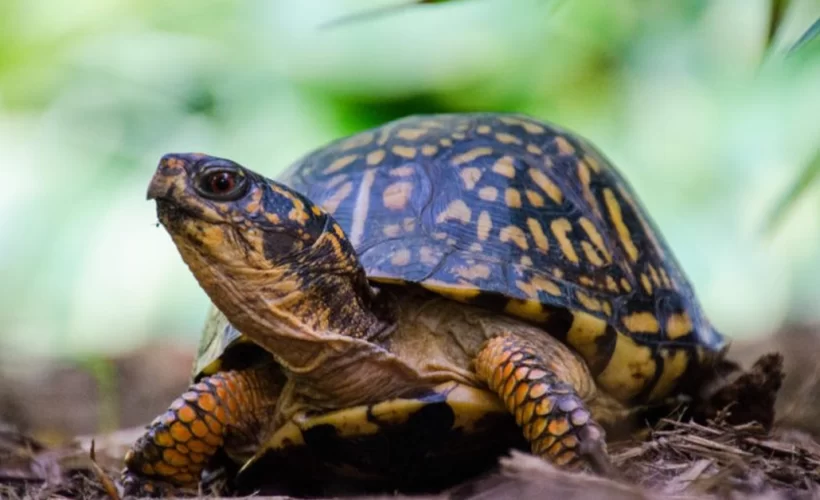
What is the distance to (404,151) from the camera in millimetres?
3072

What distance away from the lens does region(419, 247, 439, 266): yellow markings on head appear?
2627mm

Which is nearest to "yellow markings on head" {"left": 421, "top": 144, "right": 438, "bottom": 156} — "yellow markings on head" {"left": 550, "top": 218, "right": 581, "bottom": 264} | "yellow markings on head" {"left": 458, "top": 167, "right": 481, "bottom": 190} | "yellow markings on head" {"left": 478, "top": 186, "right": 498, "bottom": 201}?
"yellow markings on head" {"left": 458, "top": 167, "right": 481, "bottom": 190}

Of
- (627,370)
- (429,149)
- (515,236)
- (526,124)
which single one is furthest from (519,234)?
(526,124)

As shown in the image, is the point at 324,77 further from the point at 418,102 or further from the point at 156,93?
the point at 156,93

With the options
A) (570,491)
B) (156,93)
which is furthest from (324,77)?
(570,491)

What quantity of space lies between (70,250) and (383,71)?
2981 millimetres

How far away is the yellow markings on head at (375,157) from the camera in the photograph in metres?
3.07

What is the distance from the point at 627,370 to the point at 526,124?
107cm

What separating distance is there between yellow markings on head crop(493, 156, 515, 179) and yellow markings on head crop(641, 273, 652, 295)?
63cm

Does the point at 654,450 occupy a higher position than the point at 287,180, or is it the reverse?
the point at 287,180

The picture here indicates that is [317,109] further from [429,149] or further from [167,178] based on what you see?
[167,178]

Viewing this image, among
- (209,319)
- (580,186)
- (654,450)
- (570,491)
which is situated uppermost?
(580,186)

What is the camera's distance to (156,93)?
281 inches

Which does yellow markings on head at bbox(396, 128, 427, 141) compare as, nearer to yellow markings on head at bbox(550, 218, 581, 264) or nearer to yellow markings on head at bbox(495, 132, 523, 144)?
yellow markings on head at bbox(495, 132, 523, 144)
